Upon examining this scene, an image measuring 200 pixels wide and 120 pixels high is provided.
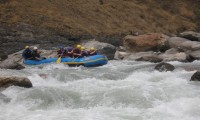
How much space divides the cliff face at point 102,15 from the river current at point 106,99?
35.7 feet

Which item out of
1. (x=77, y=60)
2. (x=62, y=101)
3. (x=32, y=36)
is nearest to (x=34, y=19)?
(x=32, y=36)

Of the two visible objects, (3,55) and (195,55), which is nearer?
(195,55)

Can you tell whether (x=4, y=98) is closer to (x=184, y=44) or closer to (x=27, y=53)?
(x=27, y=53)

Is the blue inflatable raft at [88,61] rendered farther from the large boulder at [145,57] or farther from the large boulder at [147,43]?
the large boulder at [147,43]

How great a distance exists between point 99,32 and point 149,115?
57.0 feet

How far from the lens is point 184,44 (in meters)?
21.1

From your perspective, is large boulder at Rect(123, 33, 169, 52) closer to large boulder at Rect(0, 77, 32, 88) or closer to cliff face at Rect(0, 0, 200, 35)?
cliff face at Rect(0, 0, 200, 35)

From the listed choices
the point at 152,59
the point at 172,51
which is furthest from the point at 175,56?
the point at 172,51

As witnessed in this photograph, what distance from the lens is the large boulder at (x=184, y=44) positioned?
Answer: 66.6 ft

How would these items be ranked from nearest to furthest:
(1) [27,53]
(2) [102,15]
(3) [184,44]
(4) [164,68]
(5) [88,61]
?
(4) [164,68]
(5) [88,61]
(1) [27,53]
(3) [184,44]
(2) [102,15]

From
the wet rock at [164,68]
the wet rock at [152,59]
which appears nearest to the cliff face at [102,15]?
the wet rock at [152,59]

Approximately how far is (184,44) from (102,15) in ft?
28.9

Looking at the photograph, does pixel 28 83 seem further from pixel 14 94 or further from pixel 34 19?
pixel 34 19

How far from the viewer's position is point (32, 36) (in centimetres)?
2294
